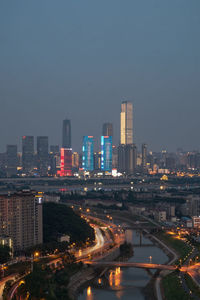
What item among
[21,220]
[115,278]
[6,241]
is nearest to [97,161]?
[21,220]

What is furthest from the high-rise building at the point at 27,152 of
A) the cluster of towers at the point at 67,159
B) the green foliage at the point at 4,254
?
the green foliage at the point at 4,254

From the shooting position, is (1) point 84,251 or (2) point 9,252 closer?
(2) point 9,252

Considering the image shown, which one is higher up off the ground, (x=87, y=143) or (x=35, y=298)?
(x=87, y=143)

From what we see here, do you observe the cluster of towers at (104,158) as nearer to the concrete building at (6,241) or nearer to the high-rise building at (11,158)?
the high-rise building at (11,158)

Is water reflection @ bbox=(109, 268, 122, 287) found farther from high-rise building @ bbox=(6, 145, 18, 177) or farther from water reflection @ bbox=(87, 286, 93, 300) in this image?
high-rise building @ bbox=(6, 145, 18, 177)

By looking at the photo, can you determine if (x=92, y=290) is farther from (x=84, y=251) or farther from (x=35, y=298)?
(x=84, y=251)

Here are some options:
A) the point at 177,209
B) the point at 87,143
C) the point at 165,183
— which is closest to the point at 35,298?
the point at 177,209
